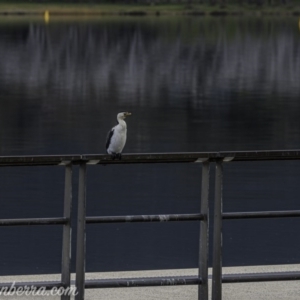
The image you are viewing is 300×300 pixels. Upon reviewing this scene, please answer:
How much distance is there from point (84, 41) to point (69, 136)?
59.9 metres

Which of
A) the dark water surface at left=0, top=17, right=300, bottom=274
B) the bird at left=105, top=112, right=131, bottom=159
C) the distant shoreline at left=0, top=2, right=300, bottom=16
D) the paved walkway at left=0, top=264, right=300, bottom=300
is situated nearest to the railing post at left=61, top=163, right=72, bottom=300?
the paved walkway at left=0, top=264, right=300, bottom=300

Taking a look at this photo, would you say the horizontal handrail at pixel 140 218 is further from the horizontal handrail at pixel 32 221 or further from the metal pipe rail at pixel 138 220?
the horizontal handrail at pixel 32 221

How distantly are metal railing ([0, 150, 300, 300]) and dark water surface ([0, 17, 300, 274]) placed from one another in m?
5.70

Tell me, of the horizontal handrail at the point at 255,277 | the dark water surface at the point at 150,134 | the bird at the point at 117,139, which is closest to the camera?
the horizontal handrail at the point at 255,277

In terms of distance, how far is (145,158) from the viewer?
6.59 m

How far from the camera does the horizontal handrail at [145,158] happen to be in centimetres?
644

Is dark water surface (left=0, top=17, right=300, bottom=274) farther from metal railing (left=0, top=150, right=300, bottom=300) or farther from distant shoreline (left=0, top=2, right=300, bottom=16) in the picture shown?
distant shoreline (left=0, top=2, right=300, bottom=16)

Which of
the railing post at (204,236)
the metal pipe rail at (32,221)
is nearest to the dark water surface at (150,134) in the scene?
the railing post at (204,236)

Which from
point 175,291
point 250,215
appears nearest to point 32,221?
point 250,215

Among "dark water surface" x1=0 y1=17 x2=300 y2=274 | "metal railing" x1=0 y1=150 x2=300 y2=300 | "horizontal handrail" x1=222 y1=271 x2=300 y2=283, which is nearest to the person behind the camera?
"metal railing" x1=0 y1=150 x2=300 y2=300

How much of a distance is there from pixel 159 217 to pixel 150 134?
22285 mm

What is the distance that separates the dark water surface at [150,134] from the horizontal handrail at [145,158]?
598cm

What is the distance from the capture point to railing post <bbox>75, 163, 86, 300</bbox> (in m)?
6.61

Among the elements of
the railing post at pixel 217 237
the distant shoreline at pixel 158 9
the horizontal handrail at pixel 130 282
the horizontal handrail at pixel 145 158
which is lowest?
the horizontal handrail at pixel 130 282
